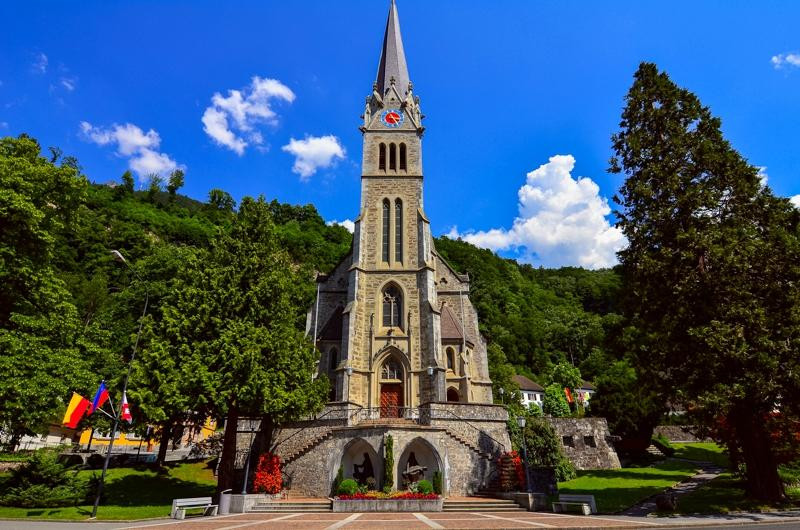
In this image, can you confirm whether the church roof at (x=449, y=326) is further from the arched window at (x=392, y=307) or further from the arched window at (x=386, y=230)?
the arched window at (x=386, y=230)

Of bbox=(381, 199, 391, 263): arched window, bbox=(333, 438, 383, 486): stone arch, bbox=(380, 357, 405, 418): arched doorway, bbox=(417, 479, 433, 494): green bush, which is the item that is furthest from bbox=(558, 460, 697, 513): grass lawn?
bbox=(381, 199, 391, 263): arched window

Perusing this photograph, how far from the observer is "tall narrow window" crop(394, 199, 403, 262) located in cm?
3195

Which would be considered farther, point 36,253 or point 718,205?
point 36,253

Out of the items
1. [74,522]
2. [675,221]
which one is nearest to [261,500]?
[74,522]

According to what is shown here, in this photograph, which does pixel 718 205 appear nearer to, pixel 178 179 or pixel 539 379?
pixel 539 379

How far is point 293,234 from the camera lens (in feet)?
289

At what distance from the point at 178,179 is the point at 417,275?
10430 cm

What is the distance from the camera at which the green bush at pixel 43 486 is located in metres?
16.2

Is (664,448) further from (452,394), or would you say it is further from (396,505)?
(396,505)

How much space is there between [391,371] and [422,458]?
739cm

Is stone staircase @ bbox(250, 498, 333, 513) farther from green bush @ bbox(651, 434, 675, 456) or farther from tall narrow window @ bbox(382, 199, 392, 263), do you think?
green bush @ bbox(651, 434, 675, 456)

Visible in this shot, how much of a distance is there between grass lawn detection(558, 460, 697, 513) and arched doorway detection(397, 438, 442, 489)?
655cm

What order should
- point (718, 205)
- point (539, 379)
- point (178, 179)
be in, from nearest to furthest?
point (718, 205)
point (539, 379)
point (178, 179)

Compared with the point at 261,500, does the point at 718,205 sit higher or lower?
higher
